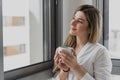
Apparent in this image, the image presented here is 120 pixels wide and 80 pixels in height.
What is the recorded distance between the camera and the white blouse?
4.23 ft

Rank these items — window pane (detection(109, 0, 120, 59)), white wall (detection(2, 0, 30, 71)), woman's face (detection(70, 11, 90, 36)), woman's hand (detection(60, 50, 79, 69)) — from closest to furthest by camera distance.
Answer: woman's hand (detection(60, 50, 79, 69))
woman's face (detection(70, 11, 90, 36))
white wall (detection(2, 0, 30, 71))
window pane (detection(109, 0, 120, 59))

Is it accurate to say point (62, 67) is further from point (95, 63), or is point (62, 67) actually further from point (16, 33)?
point (16, 33)

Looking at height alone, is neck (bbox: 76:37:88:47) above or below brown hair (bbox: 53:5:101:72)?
below

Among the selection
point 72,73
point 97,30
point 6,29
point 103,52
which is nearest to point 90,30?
point 97,30

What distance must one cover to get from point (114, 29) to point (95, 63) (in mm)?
837

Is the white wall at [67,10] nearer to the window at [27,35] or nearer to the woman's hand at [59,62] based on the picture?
the window at [27,35]

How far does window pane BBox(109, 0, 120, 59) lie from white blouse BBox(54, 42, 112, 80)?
0.74m

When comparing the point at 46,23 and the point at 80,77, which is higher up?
the point at 46,23

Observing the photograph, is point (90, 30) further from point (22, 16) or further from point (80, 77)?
point (22, 16)

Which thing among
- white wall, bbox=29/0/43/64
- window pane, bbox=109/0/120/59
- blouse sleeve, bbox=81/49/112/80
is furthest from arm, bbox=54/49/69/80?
window pane, bbox=109/0/120/59

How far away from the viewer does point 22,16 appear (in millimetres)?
1908

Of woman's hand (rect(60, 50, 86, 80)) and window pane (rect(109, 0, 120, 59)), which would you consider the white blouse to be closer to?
woman's hand (rect(60, 50, 86, 80))

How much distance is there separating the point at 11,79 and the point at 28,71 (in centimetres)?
21

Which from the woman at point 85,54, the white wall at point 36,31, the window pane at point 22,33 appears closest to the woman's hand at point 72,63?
the woman at point 85,54
